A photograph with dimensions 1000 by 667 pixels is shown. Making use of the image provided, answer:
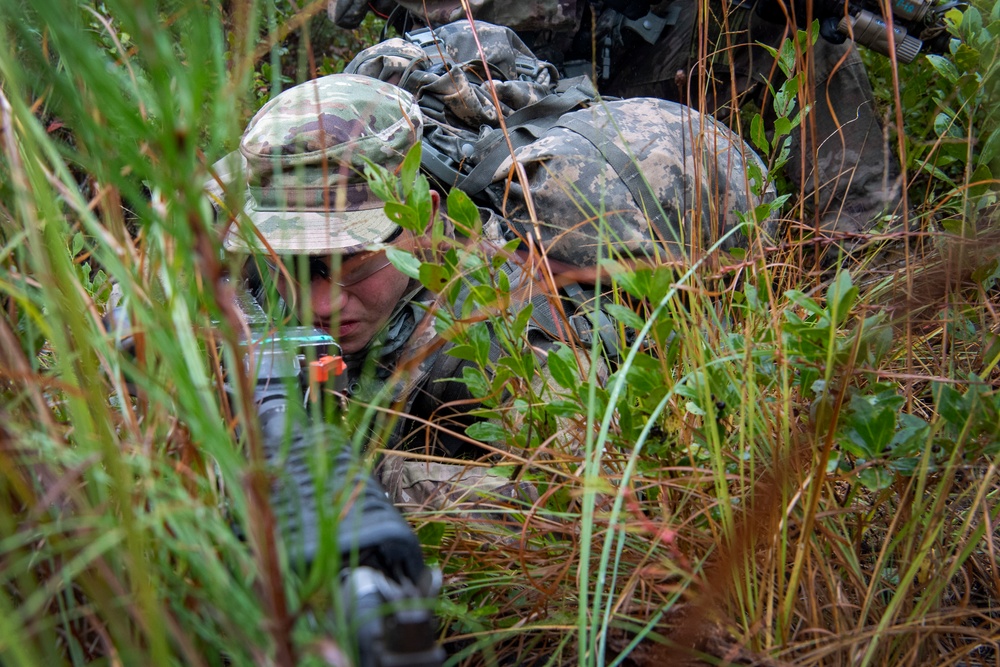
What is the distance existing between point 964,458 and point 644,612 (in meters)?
0.41

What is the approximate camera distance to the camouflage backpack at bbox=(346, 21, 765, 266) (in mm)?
1836

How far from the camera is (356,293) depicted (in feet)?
6.17

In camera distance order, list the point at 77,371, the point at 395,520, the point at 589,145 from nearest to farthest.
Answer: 1. the point at 395,520
2. the point at 77,371
3. the point at 589,145

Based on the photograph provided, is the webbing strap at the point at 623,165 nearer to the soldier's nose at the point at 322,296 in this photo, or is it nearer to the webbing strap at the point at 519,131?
the webbing strap at the point at 519,131

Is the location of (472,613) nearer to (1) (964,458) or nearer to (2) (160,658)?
(2) (160,658)

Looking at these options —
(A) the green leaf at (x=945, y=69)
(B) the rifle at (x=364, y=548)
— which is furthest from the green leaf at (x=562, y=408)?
(A) the green leaf at (x=945, y=69)

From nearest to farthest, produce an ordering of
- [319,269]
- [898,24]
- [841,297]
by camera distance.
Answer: [841,297]
[319,269]
[898,24]

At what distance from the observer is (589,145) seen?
193cm

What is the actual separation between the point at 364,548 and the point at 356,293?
1.31 m

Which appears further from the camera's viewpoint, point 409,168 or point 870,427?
point 409,168

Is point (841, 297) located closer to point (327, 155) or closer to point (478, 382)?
point (478, 382)

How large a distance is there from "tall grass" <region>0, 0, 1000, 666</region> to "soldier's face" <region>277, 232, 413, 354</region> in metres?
0.60

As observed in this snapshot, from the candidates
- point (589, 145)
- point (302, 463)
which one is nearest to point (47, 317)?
point (302, 463)

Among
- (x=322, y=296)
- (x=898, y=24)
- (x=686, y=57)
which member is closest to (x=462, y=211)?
(x=322, y=296)
